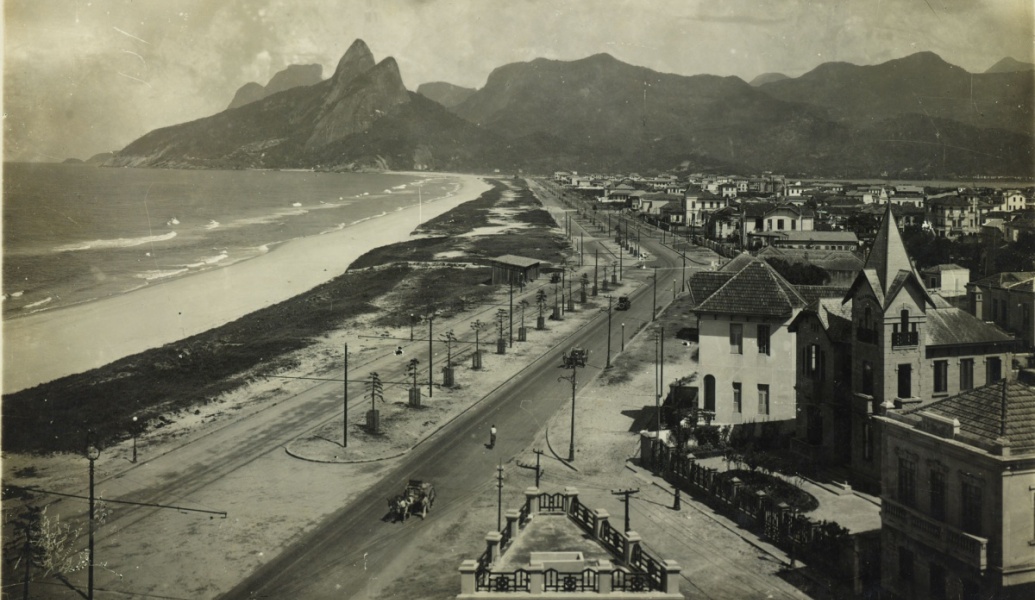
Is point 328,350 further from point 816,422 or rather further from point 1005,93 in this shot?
point 1005,93

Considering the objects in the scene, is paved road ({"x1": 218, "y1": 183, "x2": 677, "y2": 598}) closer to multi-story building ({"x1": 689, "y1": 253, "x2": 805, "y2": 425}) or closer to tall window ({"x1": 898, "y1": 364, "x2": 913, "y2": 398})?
multi-story building ({"x1": 689, "y1": 253, "x2": 805, "y2": 425})

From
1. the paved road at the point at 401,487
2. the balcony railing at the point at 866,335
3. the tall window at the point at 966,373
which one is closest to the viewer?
the paved road at the point at 401,487

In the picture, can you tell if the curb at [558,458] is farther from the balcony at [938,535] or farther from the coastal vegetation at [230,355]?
the coastal vegetation at [230,355]

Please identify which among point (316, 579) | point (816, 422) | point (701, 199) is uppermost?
point (701, 199)

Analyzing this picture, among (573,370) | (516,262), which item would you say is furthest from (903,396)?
(516,262)

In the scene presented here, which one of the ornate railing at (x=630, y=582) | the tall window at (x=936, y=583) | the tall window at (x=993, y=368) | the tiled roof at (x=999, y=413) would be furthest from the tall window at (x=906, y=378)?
the ornate railing at (x=630, y=582)

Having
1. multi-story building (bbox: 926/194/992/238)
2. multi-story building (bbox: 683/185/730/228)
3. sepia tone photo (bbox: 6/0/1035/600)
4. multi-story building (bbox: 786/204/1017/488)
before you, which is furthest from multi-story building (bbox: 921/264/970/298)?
multi-story building (bbox: 683/185/730/228)

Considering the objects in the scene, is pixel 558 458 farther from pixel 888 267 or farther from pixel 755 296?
pixel 888 267

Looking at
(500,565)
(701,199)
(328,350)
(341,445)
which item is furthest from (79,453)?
(701,199)
